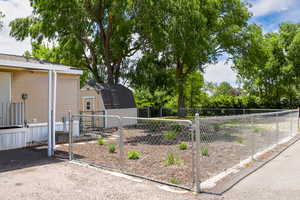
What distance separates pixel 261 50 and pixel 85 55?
14.2 meters

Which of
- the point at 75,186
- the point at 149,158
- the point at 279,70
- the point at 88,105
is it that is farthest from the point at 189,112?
the point at 75,186

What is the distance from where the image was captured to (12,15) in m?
17.1

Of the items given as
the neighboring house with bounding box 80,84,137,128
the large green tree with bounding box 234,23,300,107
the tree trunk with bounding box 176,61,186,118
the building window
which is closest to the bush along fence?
the neighboring house with bounding box 80,84,137,128

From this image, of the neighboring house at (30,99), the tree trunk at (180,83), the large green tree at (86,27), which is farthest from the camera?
the tree trunk at (180,83)

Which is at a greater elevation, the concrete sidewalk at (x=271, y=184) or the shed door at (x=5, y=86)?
the shed door at (x=5, y=86)

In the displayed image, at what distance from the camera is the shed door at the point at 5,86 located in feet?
25.8

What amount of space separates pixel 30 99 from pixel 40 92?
1.53ft

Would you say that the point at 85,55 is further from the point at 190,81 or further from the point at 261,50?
the point at 261,50

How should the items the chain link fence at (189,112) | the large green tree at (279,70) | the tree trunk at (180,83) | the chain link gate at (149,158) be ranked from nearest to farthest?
1. the chain link gate at (149,158)
2. the tree trunk at (180,83)
3. the chain link fence at (189,112)
4. the large green tree at (279,70)

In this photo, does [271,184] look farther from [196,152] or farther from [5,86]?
[5,86]

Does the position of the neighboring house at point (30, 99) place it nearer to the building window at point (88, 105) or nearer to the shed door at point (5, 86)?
the shed door at point (5, 86)

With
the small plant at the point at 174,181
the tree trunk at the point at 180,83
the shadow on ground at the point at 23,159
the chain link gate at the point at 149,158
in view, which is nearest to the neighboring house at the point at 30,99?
the shadow on ground at the point at 23,159

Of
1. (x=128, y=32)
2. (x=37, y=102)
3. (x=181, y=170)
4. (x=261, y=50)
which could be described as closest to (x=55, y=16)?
(x=128, y=32)

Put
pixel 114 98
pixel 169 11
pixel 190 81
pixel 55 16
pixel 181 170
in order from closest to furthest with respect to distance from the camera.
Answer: pixel 181 170, pixel 169 11, pixel 55 16, pixel 114 98, pixel 190 81
